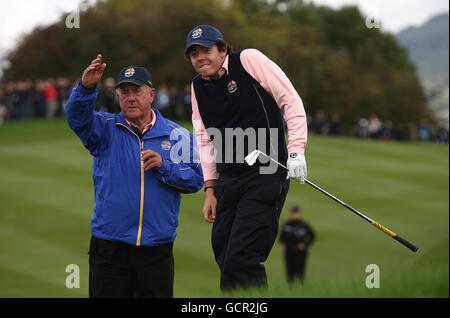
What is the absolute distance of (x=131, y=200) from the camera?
23.7 ft

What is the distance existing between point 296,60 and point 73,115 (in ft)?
198

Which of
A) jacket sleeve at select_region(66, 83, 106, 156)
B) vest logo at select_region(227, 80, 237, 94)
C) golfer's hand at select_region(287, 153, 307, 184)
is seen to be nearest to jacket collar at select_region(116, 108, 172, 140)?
jacket sleeve at select_region(66, 83, 106, 156)

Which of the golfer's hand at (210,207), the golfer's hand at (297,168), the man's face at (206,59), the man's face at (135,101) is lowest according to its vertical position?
the golfer's hand at (210,207)

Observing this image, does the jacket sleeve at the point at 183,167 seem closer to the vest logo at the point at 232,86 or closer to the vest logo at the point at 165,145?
the vest logo at the point at 165,145

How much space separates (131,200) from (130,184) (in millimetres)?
117

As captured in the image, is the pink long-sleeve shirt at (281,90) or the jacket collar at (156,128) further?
the jacket collar at (156,128)

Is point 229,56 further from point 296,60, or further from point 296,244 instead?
point 296,60

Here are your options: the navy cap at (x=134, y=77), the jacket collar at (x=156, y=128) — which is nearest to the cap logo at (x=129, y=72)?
the navy cap at (x=134, y=77)

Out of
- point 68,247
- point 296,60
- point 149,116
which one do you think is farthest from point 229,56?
point 296,60

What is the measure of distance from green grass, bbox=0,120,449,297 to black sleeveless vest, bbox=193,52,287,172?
9.43 metres

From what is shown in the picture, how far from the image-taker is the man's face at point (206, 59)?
23.7 ft

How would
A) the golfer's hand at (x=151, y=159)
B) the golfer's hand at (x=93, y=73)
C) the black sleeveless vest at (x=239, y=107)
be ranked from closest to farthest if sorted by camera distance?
1. the golfer's hand at (x=93, y=73)
2. the golfer's hand at (x=151, y=159)
3. the black sleeveless vest at (x=239, y=107)

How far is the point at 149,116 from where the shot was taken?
7.43 meters

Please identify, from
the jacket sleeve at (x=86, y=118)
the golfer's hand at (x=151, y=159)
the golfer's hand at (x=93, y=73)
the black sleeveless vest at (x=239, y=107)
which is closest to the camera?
the golfer's hand at (x=93, y=73)
